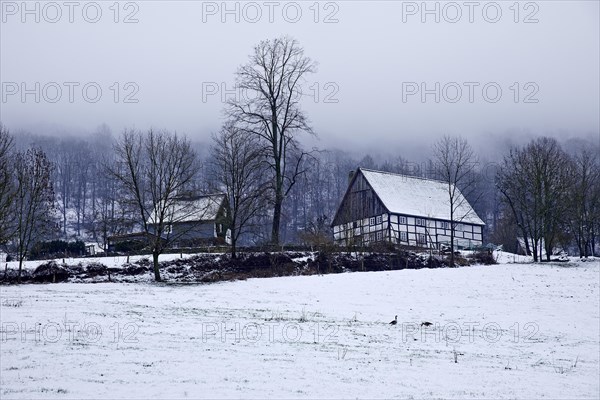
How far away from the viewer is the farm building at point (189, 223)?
134ft

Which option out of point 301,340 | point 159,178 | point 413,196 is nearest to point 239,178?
point 159,178

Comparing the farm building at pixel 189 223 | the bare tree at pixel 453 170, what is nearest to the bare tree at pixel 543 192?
the bare tree at pixel 453 170

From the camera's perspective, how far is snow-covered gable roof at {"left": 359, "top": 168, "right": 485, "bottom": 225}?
65.5 meters

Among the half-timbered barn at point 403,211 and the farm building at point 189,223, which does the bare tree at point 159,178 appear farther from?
the half-timbered barn at point 403,211

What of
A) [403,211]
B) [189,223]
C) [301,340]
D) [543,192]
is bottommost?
[301,340]

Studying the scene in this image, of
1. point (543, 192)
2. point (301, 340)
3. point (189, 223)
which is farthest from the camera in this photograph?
point (543, 192)

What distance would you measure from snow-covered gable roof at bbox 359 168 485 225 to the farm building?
16.1 meters

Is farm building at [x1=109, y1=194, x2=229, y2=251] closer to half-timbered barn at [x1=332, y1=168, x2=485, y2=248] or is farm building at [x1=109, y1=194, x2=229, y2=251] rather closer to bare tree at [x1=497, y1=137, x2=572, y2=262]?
half-timbered barn at [x1=332, y1=168, x2=485, y2=248]

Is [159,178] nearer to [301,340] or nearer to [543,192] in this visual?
[301,340]

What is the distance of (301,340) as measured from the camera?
73.6ft

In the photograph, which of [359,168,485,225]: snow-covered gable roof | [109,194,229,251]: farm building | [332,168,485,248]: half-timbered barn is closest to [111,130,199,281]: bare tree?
[109,194,229,251]: farm building

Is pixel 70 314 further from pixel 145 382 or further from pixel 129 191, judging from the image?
pixel 129 191

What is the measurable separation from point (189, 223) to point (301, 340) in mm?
28969

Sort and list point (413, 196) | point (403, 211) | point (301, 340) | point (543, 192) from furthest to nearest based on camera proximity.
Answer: point (413, 196) → point (403, 211) → point (543, 192) → point (301, 340)
